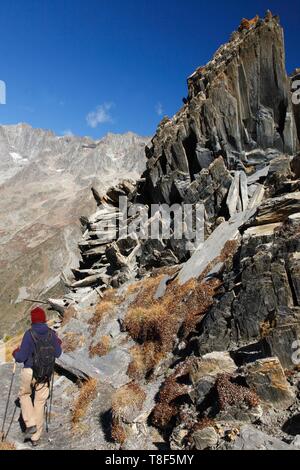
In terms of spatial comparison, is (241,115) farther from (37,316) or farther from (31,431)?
(31,431)

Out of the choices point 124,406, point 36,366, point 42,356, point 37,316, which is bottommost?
point 124,406

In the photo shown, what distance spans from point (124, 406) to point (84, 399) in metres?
2.22

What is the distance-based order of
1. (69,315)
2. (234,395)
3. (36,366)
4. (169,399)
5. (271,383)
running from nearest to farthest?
1. (271,383)
2. (234,395)
3. (36,366)
4. (169,399)
5. (69,315)

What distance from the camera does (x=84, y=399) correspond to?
13.0 meters

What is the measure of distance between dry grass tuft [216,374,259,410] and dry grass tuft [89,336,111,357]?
30.4 feet

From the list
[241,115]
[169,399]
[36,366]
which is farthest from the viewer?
[241,115]

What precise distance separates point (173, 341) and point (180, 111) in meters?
31.2

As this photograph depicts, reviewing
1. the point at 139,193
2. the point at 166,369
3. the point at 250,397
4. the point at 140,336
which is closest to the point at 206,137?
the point at 139,193

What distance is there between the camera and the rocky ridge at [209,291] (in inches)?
364

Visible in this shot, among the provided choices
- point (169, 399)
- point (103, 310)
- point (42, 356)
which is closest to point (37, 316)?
point (42, 356)

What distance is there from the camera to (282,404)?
28.5 ft

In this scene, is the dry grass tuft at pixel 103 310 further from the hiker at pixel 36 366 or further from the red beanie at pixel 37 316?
the red beanie at pixel 37 316

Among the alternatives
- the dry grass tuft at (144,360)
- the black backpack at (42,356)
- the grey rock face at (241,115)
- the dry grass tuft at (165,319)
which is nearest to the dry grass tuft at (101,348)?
the dry grass tuft at (165,319)

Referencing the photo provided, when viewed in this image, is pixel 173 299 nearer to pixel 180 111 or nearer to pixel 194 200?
pixel 194 200
